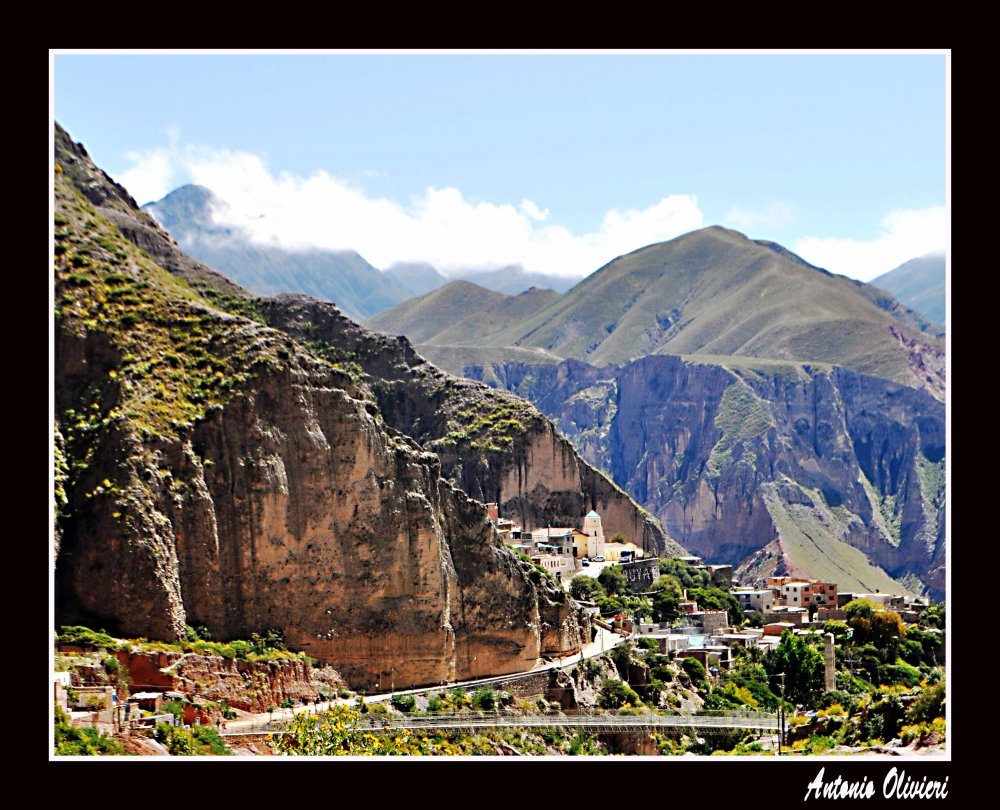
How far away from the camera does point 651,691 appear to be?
6969cm

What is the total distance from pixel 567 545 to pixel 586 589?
398 inches

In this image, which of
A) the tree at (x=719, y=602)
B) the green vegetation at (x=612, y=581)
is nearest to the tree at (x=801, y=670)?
the tree at (x=719, y=602)

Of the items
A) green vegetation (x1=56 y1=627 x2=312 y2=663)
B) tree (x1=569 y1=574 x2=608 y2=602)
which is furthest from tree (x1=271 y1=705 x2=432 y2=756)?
tree (x1=569 y1=574 x2=608 y2=602)

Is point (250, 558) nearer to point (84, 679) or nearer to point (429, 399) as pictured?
point (84, 679)

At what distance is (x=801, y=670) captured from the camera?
69750 mm

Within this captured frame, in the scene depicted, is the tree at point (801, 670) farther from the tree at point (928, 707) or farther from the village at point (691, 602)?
the tree at point (928, 707)

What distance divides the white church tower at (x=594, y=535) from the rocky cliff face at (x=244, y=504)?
30.9 meters

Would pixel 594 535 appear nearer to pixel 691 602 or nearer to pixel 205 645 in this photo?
pixel 691 602

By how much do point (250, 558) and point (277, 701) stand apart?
5.31 meters

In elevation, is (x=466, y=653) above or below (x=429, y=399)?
below

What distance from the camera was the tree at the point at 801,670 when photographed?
69.2 m

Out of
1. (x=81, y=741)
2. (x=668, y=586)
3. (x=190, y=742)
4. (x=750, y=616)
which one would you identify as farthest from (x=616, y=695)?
(x=81, y=741)

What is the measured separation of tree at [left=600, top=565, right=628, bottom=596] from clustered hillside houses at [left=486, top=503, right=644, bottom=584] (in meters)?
1.49
